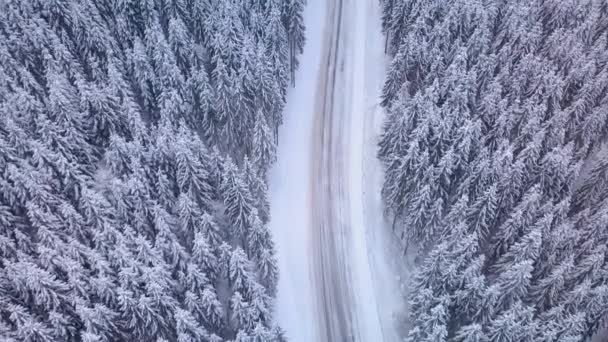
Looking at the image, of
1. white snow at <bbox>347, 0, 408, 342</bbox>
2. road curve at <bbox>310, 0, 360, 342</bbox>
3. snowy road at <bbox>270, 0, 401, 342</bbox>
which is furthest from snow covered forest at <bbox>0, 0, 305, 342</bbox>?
white snow at <bbox>347, 0, 408, 342</bbox>

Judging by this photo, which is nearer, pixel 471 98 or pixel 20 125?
pixel 20 125

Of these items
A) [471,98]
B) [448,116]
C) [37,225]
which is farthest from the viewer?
[471,98]

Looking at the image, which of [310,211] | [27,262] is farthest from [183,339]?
[310,211]

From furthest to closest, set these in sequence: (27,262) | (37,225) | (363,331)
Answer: (363,331), (37,225), (27,262)

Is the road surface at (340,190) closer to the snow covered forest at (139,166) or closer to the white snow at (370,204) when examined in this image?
the white snow at (370,204)

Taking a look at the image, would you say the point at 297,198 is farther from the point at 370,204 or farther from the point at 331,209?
the point at 370,204

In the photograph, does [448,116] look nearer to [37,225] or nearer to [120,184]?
[120,184]

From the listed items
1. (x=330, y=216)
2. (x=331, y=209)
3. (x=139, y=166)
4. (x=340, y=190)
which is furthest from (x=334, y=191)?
(x=139, y=166)
